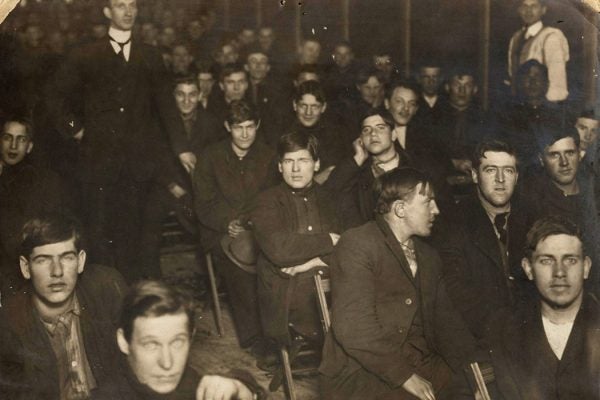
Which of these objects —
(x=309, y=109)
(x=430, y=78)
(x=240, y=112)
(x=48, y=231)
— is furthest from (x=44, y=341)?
(x=430, y=78)

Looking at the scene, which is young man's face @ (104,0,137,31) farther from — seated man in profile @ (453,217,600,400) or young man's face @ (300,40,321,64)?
seated man in profile @ (453,217,600,400)

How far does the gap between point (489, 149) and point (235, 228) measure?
185cm

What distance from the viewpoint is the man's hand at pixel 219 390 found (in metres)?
5.35

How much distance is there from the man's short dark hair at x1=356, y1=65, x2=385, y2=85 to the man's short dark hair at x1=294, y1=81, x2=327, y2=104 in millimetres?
270

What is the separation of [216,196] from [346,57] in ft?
4.30

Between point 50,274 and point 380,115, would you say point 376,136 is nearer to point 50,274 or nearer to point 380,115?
point 380,115

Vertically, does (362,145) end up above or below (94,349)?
above

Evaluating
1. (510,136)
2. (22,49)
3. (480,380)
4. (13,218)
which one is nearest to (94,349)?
(13,218)

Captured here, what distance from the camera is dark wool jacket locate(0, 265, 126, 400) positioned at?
531 cm

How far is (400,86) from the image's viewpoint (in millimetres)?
5586

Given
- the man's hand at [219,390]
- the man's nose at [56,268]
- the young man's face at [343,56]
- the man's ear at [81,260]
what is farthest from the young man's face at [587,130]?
the man's nose at [56,268]

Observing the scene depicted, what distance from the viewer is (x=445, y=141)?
5.61 m

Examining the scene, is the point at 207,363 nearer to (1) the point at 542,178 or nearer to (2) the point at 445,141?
(2) the point at 445,141

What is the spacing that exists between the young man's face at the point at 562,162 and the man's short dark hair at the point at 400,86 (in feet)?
3.37
